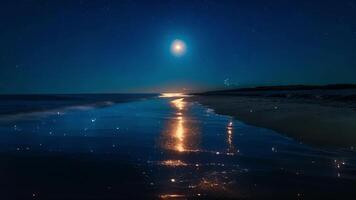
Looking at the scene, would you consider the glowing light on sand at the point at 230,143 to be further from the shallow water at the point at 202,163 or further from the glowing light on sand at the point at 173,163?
the glowing light on sand at the point at 173,163

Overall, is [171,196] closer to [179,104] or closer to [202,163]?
[202,163]

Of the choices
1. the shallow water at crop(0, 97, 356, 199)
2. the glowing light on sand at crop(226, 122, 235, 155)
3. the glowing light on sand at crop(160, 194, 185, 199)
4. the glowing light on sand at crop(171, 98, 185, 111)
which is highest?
the glowing light on sand at crop(160, 194, 185, 199)

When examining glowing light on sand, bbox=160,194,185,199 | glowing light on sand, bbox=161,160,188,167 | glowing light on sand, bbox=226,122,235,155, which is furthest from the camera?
glowing light on sand, bbox=226,122,235,155

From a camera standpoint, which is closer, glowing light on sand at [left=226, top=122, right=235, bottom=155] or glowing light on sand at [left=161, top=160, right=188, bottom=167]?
glowing light on sand at [left=161, top=160, right=188, bottom=167]

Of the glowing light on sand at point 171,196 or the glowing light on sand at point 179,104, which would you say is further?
the glowing light on sand at point 179,104

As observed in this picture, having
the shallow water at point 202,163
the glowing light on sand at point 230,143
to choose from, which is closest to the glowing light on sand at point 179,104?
the glowing light on sand at point 230,143

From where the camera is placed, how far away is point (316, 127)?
48.1 feet

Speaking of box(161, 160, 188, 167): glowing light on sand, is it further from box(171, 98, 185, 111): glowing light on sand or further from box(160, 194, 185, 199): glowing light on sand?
box(171, 98, 185, 111): glowing light on sand

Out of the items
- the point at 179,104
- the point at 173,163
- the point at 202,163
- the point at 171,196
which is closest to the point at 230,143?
the point at 202,163

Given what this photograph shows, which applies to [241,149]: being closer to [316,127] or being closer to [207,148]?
[207,148]

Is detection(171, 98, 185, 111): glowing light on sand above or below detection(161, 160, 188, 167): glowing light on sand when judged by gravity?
below

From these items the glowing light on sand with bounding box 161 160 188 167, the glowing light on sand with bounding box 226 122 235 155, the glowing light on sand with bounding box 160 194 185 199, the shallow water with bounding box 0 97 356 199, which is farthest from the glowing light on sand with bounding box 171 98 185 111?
the glowing light on sand with bounding box 160 194 185 199

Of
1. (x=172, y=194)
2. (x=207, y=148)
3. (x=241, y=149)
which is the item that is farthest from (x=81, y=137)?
(x=172, y=194)

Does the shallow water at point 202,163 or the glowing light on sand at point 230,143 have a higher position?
the shallow water at point 202,163
